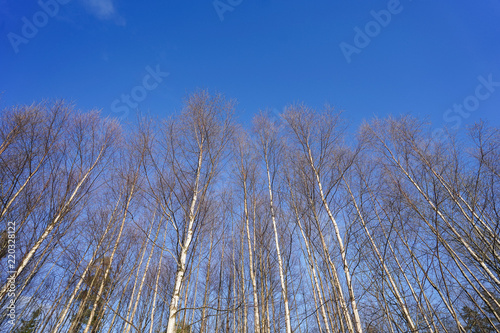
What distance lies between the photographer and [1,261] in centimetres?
616

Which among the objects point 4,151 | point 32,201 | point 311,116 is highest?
point 311,116

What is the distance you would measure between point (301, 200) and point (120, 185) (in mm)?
6596

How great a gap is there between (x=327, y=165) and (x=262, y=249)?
275 cm

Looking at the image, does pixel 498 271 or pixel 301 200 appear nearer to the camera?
pixel 498 271

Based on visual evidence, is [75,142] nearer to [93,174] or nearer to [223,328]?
[93,174]

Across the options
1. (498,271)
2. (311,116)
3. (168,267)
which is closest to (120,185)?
(168,267)

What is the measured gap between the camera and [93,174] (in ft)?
22.1

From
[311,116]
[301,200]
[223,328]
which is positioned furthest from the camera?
[223,328]

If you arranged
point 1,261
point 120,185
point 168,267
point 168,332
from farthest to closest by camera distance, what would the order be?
1. point 168,267
2. point 120,185
3. point 1,261
4. point 168,332

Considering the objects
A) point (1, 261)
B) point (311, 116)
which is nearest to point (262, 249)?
point (311, 116)

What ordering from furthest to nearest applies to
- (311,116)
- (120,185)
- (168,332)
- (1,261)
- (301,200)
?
(120,185) < (311,116) < (1,261) < (301,200) < (168,332)

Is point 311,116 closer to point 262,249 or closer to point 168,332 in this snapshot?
point 262,249

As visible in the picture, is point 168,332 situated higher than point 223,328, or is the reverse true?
point 223,328

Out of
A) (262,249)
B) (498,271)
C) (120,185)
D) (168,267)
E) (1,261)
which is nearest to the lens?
(498,271)
